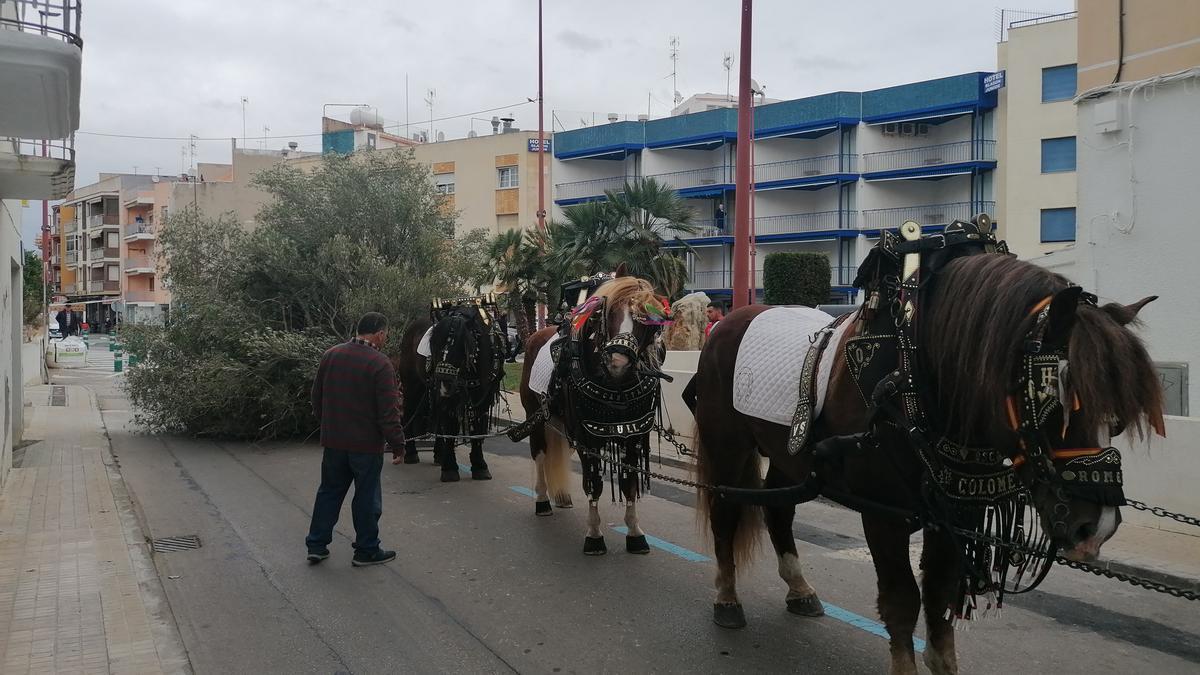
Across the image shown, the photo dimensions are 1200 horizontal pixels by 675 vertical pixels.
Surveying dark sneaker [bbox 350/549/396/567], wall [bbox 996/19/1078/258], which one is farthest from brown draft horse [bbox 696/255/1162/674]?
wall [bbox 996/19/1078/258]

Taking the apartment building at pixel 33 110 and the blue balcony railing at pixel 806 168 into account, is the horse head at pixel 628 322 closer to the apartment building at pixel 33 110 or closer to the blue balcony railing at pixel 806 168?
the apartment building at pixel 33 110

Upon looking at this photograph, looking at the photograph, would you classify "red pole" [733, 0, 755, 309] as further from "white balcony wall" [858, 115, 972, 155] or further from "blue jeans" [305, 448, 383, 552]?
"white balcony wall" [858, 115, 972, 155]

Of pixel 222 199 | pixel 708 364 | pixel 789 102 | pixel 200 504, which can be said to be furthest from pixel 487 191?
pixel 708 364

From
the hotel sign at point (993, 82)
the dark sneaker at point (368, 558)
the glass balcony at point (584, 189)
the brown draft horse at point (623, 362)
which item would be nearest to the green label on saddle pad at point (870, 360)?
the brown draft horse at point (623, 362)

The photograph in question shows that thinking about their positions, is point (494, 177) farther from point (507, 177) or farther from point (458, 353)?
point (458, 353)

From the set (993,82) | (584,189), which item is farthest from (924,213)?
(584,189)

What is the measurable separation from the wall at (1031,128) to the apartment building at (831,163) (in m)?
1.53

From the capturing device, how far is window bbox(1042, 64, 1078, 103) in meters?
31.8

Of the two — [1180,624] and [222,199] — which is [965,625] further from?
[222,199]

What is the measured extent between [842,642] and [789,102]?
37.6 metres

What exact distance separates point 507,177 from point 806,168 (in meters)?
16.0

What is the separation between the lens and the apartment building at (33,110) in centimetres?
499

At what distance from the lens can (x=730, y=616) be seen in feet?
15.8

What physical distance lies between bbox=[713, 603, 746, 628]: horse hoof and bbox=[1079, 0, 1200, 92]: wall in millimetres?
7567
